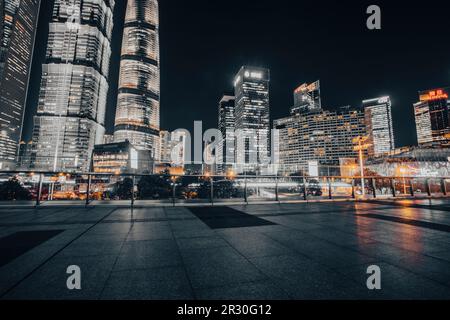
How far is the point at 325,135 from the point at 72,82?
183 meters

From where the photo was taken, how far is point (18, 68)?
175 meters

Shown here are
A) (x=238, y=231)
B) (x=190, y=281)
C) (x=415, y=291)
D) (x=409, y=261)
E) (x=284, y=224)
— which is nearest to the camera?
(x=415, y=291)

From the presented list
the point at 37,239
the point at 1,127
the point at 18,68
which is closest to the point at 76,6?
the point at 18,68

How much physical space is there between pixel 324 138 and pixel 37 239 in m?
177

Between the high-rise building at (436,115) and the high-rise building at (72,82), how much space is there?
26666cm

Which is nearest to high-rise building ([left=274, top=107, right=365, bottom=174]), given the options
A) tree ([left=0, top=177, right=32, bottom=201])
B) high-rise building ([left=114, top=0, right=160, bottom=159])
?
high-rise building ([left=114, top=0, right=160, bottom=159])

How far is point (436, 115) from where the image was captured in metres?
183

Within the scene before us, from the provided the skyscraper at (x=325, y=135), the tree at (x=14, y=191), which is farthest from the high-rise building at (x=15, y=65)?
the skyscraper at (x=325, y=135)

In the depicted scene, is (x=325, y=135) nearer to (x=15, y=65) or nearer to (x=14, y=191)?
(x=14, y=191)

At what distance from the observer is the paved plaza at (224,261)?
194 centimetres

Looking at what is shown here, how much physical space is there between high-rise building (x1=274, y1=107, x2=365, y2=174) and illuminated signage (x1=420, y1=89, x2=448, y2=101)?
79919 mm

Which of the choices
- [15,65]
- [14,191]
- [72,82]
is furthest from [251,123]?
[15,65]

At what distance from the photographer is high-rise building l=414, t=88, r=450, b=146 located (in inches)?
7008
